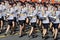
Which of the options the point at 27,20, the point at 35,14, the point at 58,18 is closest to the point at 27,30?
the point at 27,20

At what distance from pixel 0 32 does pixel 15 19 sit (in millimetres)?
1546

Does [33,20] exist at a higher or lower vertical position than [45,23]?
higher

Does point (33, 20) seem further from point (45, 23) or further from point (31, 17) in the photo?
point (45, 23)

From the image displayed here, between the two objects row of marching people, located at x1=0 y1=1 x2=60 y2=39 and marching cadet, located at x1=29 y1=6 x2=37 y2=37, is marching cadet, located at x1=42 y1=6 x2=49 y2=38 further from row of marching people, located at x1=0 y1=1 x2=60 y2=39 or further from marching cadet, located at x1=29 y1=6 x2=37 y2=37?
marching cadet, located at x1=29 y1=6 x2=37 y2=37

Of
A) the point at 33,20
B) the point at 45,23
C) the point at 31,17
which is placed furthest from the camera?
the point at 31,17

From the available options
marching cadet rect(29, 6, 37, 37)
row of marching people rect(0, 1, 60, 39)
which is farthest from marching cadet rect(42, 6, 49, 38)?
marching cadet rect(29, 6, 37, 37)

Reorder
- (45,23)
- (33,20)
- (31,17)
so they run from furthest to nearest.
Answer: (31,17)
(33,20)
(45,23)

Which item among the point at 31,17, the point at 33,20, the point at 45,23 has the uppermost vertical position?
the point at 31,17

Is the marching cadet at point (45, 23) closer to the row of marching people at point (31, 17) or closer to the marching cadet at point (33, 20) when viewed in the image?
the row of marching people at point (31, 17)

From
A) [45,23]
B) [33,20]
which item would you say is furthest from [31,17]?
[45,23]

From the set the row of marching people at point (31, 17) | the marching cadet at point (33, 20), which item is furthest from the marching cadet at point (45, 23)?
the marching cadet at point (33, 20)

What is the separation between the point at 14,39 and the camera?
1577cm

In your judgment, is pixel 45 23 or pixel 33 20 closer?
pixel 45 23

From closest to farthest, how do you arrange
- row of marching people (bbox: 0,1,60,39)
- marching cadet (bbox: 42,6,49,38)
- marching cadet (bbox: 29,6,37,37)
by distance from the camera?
marching cadet (bbox: 42,6,49,38) < row of marching people (bbox: 0,1,60,39) < marching cadet (bbox: 29,6,37,37)
